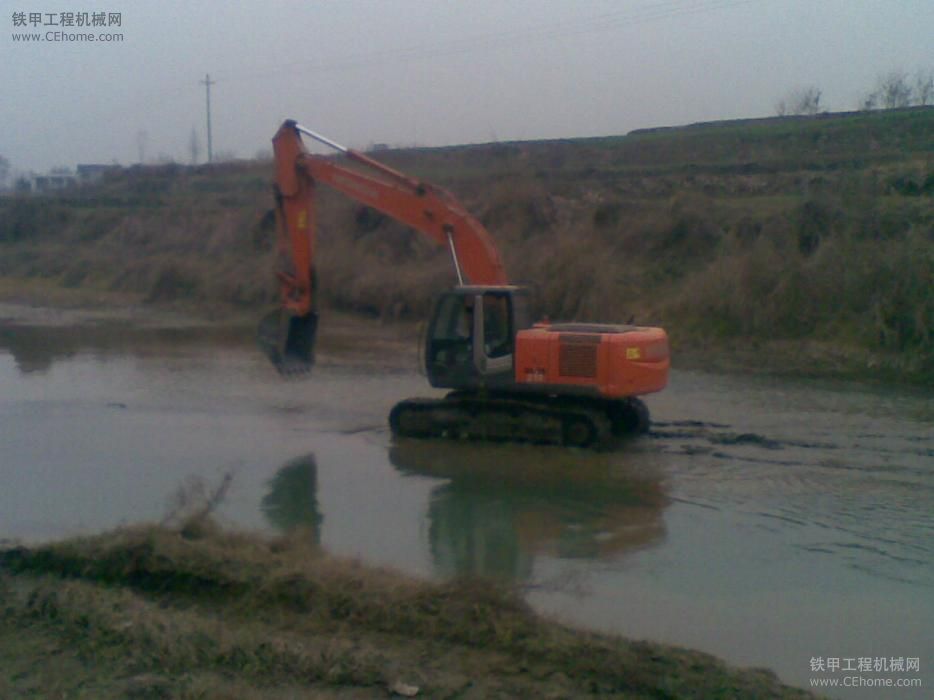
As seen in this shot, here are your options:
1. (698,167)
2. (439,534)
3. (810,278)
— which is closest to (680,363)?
(810,278)

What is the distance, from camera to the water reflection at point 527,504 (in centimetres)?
875

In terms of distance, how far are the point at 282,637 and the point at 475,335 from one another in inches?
273

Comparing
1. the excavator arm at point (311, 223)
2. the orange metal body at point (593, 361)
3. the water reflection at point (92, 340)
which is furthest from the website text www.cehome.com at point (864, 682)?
the water reflection at point (92, 340)

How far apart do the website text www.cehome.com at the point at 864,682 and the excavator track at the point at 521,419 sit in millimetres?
6417

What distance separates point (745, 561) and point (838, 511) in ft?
6.11

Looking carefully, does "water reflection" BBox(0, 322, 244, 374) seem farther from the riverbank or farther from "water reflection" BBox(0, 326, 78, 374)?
the riverbank

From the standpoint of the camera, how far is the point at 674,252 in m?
26.6

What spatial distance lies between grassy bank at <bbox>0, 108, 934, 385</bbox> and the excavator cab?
7736 millimetres

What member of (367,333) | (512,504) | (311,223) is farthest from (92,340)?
(512,504)

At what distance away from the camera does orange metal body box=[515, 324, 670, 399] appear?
481 inches

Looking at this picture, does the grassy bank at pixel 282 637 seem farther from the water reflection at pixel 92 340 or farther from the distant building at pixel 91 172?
the distant building at pixel 91 172

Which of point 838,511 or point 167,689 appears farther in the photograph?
point 838,511

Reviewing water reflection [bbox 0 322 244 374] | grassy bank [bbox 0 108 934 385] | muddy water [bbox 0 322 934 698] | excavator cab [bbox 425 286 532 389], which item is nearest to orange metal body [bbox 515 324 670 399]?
Result: excavator cab [bbox 425 286 532 389]

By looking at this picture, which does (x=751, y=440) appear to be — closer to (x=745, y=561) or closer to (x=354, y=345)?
(x=745, y=561)
